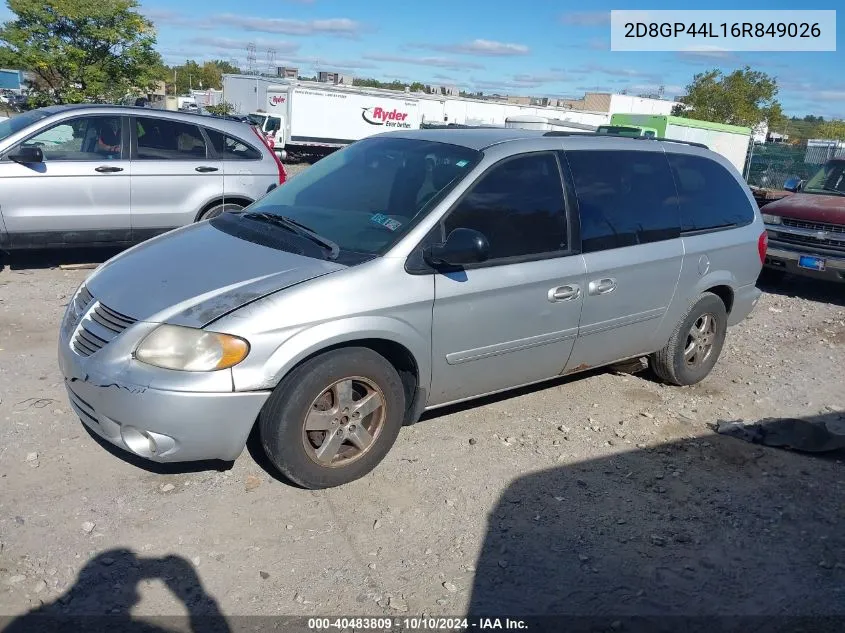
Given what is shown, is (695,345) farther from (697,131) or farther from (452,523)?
(697,131)

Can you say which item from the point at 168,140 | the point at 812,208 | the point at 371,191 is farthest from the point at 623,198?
the point at 812,208

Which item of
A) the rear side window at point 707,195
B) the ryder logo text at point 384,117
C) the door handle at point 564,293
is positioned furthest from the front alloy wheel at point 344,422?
the ryder logo text at point 384,117

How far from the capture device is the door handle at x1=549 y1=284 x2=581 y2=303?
447 cm

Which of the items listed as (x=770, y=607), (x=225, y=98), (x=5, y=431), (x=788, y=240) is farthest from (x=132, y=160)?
(x=225, y=98)

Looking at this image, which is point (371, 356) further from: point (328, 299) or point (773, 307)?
point (773, 307)

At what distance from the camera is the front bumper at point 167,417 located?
3.38m

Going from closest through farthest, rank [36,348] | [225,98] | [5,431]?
[5,431], [36,348], [225,98]

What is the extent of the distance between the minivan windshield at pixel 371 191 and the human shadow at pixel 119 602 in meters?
1.81

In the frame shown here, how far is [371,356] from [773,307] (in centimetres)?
689

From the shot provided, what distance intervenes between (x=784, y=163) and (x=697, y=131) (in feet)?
25.2

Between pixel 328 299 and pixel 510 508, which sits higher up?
pixel 328 299

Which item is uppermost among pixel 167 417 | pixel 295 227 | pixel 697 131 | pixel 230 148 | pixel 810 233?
pixel 697 131

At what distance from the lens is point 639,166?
516cm

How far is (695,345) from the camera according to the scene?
19.2 ft
